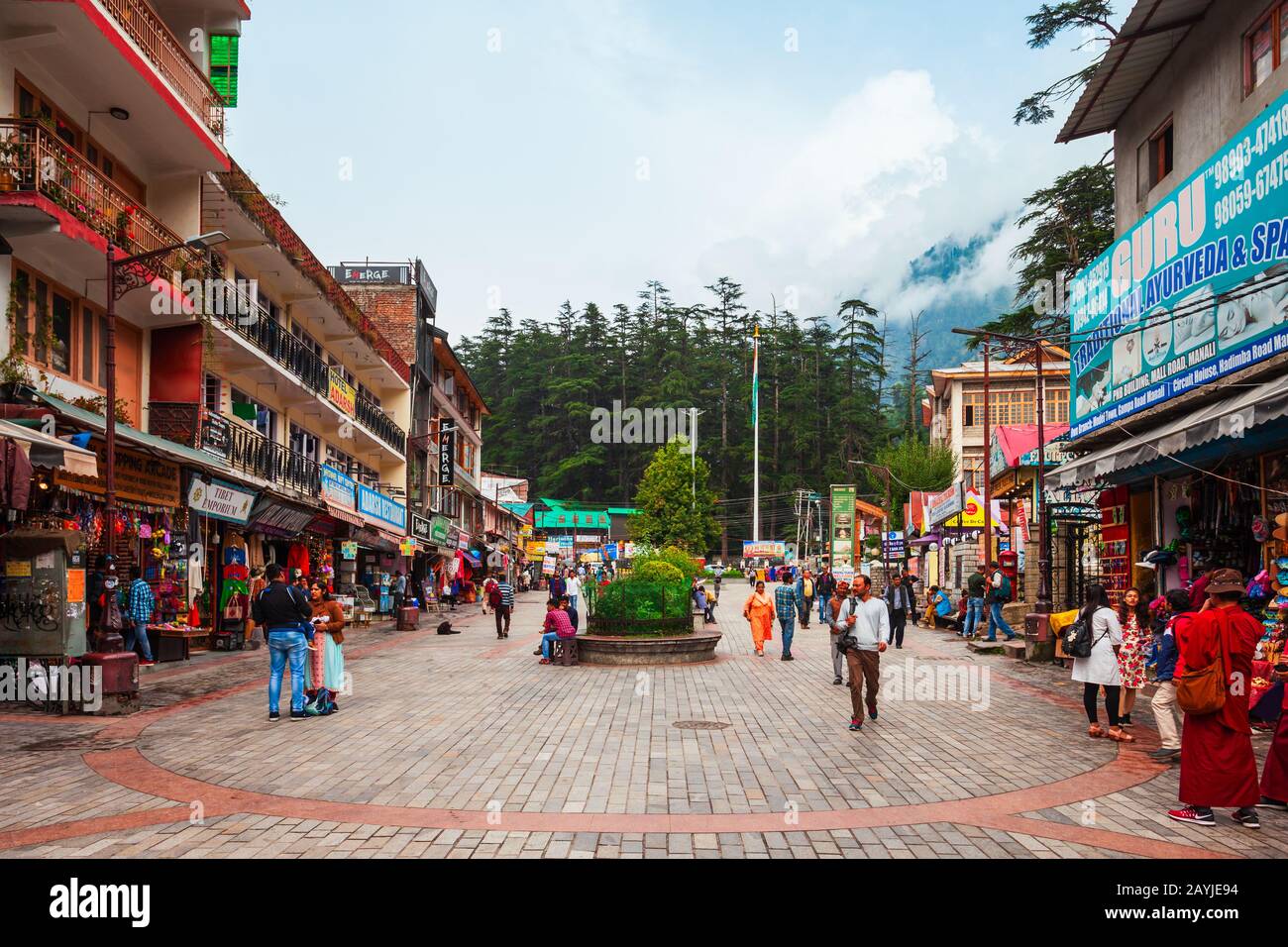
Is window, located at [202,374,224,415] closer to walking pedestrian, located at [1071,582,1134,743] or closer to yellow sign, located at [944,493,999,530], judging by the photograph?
walking pedestrian, located at [1071,582,1134,743]

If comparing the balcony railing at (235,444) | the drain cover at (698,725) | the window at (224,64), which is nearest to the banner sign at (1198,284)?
the drain cover at (698,725)

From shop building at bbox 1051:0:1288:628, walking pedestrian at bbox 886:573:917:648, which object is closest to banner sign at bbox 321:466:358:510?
walking pedestrian at bbox 886:573:917:648

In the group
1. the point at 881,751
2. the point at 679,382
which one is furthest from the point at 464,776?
the point at 679,382

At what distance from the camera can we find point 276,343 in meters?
25.5

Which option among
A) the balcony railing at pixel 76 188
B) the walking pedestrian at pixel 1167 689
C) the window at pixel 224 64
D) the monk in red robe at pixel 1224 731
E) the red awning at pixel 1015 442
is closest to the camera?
the monk in red robe at pixel 1224 731

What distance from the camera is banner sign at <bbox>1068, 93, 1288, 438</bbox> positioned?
12.0 meters

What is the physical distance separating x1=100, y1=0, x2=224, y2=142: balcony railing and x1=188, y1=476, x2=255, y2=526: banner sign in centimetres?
706

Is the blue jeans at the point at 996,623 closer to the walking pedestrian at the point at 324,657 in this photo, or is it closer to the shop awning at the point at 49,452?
the walking pedestrian at the point at 324,657

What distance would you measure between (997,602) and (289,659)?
16996mm

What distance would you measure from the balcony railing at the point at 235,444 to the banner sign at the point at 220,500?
879 millimetres

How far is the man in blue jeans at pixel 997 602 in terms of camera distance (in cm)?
2238

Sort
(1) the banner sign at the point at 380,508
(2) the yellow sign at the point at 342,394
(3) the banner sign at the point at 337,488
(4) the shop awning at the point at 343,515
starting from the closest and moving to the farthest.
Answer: (4) the shop awning at the point at 343,515 < (3) the banner sign at the point at 337,488 < (2) the yellow sign at the point at 342,394 < (1) the banner sign at the point at 380,508

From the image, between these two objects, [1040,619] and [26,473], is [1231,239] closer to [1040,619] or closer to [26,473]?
[1040,619]

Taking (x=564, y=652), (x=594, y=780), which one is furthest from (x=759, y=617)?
(x=594, y=780)
